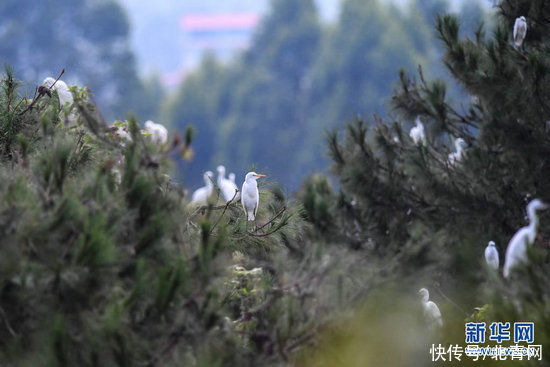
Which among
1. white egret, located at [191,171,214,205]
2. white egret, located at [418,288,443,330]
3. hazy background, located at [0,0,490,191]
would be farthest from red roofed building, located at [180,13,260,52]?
white egret, located at [418,288,443,330]

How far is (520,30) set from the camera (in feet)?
23.6

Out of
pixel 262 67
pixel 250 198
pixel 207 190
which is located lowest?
pixel 250 198

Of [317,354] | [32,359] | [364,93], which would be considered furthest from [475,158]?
[364,93]

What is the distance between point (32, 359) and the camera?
3475 mm

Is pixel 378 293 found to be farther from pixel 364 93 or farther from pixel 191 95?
pixel 191 95

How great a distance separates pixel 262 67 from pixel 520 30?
2881 cm

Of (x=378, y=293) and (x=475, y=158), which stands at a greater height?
(x=475, y=158)

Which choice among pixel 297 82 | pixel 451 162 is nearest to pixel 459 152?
pixel 451 162

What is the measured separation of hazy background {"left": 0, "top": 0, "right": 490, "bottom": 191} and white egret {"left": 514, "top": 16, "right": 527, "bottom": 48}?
78.6 ft

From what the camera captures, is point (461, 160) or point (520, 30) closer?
point (520, 30)

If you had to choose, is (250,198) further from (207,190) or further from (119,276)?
(119,276)

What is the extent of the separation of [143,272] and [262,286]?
84 cm

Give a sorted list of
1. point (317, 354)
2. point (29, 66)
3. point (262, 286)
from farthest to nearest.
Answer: point (29, 66) < point (262, 286) < point (317, 354)

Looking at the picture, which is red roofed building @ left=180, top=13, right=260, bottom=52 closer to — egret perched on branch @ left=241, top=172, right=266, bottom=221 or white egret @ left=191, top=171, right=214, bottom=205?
white egret @ left=191, top=171, right=214, bottom=205
